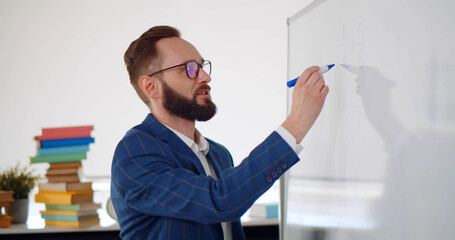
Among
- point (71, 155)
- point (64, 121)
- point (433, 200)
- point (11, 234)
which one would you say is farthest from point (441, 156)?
point (64, 121)

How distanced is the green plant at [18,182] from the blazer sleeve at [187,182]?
1.54 meters

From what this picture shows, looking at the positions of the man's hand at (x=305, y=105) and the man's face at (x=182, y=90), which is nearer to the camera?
the man's hand at (x=305, y=105)

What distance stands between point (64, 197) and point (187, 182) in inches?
58.6

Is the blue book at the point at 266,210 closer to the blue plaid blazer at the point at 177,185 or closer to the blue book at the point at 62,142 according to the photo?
the blue book at the point at 62,142

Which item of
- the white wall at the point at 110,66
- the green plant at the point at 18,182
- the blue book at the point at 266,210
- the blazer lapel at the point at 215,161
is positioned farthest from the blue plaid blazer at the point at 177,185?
the white wall at the point at 110,66

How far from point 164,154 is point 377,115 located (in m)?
0.54

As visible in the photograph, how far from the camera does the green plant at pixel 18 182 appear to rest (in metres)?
2.46

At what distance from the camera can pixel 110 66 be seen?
9.37 feet

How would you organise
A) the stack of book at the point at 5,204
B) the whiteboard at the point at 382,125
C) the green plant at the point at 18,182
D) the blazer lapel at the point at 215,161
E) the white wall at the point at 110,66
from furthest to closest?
the white wall at the point at 110,66, the green plant at the point at 18,182, the stack of book at the point at 5,204, the blazer lapel at the point at 215,161, the whiteboard at the point at 382,125

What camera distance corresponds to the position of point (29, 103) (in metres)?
2.81

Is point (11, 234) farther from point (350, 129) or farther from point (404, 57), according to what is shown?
point (404, 57)

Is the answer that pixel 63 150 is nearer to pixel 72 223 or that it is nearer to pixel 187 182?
pixel 72 223

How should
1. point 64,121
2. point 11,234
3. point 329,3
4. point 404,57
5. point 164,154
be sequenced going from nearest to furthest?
1. point 404,57
2. point 164,154
3. point 329,3
4. point 11,234
5. point 64,121

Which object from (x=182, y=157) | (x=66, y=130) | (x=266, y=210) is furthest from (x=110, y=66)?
(x=182, y=157)
